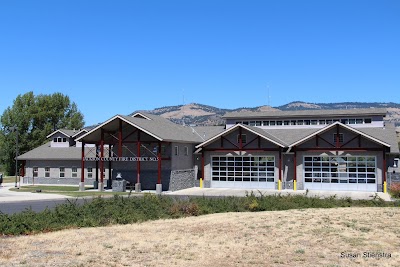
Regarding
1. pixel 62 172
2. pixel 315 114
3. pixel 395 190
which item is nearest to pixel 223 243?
pixel 395 190

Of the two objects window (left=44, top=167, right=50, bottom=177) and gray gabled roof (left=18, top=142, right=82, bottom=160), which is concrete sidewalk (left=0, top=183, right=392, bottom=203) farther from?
window (left=44, top=167, right=50, bottom=177)

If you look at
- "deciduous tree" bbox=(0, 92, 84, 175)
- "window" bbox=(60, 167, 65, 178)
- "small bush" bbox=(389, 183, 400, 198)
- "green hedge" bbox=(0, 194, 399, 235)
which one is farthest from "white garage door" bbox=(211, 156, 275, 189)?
"deciduous tree" bbox=(0, 92, 84, 175)

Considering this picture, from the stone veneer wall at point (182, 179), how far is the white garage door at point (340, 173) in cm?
1123

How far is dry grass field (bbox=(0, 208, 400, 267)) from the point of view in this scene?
13.7 metres

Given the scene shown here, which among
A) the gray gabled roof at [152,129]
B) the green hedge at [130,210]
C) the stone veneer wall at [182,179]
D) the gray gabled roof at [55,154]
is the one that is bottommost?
the green hedge at [130,210]

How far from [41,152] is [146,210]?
36.3m

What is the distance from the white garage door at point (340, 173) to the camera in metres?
41.7

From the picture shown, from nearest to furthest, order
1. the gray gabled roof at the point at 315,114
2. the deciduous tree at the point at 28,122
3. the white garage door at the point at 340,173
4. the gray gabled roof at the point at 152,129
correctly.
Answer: the white garage door at the point at 340,173 < the gray gabled roof at the point at 152,129 < the gray gabled roof at the point at 315,114 < the deciduous tree at the point at 28,122

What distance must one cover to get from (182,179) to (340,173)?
1463 cm

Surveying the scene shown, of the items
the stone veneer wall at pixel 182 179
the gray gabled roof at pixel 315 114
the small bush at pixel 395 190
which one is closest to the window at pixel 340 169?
the small bush at pixel 395 190

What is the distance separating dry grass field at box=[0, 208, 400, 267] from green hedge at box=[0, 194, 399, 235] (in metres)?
1.07

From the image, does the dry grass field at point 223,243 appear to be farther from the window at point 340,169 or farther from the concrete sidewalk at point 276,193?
the window at point 340,169

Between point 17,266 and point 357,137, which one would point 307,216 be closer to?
point 17,266

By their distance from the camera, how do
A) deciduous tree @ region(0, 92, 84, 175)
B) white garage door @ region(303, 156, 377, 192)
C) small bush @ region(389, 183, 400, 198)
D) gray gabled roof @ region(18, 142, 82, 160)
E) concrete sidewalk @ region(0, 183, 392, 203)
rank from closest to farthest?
small bush @ region(389, 183, 400, 198)
concrete sidewalk @ region(0, 183, 392, 203)
white garage door @ region(303, 156, 377, 192)
gray gabled roof @ region(18, 142, 82, 160)
deciduous tree @ region(0, 92, 84, 175)
